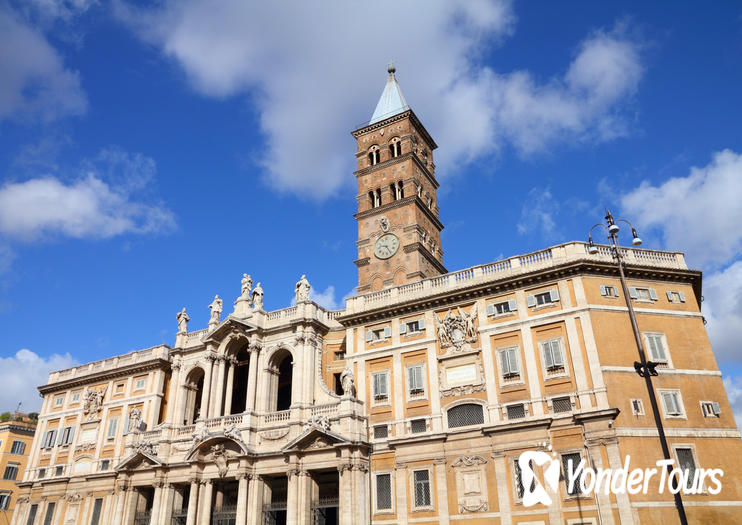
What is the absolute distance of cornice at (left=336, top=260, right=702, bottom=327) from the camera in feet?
115

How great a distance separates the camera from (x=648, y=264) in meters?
35.8

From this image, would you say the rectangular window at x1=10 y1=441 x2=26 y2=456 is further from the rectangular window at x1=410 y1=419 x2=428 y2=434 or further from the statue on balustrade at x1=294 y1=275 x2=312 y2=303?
the rectangular window at x1=410 y1=419 x2=428 y2=434

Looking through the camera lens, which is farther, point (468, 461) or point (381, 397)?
point (381, 397)

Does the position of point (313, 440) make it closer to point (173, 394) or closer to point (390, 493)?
point (390, 493)

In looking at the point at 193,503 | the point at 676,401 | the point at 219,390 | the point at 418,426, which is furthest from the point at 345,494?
the point at 676,401

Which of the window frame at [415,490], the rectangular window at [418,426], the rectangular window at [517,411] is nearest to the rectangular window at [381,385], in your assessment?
the rectangular window at [418,426]

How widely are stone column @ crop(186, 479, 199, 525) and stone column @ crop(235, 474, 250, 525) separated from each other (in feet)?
12.1

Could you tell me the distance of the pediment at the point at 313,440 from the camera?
36.7 meters

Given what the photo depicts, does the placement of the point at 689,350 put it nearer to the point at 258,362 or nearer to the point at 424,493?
the point at 424,493

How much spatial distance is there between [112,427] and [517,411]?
115 feet

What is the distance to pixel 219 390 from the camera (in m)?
43.9

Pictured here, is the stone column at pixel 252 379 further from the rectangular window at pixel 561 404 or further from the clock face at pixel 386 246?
the rectangular window at pixel 561 404

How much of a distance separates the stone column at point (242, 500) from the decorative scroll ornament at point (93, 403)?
20.0 meters

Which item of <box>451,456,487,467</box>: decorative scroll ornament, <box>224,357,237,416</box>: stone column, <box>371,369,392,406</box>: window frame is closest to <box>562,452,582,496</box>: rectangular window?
<box>451,456,487,467</box>: decorative scroll ornament
